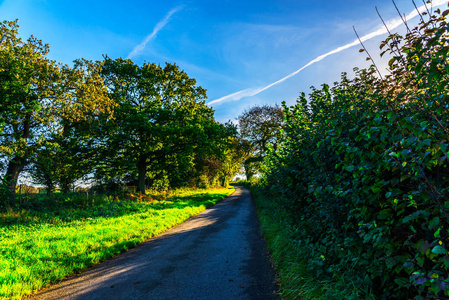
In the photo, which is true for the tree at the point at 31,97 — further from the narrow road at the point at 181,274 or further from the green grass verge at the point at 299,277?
the green grass verge at the point at 299,277

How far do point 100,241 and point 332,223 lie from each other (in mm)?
7310

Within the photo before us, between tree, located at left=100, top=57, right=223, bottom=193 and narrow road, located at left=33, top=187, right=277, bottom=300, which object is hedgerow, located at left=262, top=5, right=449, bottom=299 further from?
tree, located at left=100, top=57, right=223, bottom=193

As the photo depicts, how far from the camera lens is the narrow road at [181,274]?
14.9 feet

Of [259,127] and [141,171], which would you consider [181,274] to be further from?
[259,127]

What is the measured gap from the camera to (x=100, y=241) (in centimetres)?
753

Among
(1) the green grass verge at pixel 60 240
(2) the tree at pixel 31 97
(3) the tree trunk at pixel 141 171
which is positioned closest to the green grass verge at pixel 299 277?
(1) the green grass verge at pixel 60 240

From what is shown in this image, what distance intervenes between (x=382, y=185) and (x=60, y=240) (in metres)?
8.96

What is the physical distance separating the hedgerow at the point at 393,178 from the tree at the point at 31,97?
15550 mm

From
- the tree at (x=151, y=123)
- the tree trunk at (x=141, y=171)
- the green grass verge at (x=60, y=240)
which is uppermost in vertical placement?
the tree at (x=151, y=123)

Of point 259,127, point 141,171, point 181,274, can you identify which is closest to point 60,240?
point 181,274

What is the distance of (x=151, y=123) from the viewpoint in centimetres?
2105

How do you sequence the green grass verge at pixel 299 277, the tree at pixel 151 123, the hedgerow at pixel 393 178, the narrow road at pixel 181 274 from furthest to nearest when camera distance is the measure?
the tree at pixel 151 123, the narrow road at pixel 181 274, the green grass verge at pixel 299 277, the hedgerow at pixel 393 178

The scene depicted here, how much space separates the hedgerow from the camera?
1894mm

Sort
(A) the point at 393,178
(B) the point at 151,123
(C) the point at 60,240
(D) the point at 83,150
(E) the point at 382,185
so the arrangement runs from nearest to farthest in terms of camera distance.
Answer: (E) the point at 382,185
(A) the point at 393,178
(C) the point at 60,240
(D) the point at 83,150
(B) the point at 151,123
